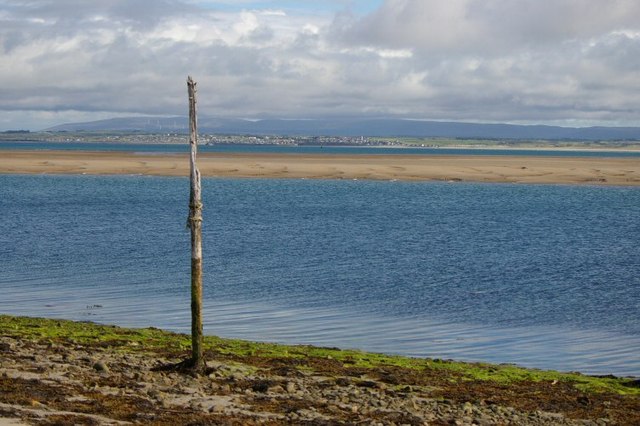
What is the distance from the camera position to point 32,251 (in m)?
36.0

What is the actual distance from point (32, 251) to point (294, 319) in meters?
16.0

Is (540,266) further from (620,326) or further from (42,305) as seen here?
(42,305)

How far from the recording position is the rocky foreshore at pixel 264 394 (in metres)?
13.1

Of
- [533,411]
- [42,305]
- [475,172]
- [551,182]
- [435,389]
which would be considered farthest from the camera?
[475,172]

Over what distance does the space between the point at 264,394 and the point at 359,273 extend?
17.2 meters

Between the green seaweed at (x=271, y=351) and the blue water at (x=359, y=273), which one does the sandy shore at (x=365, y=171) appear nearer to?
the blue water at (x=359, y=273)

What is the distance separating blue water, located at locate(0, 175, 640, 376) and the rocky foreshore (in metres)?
3.58

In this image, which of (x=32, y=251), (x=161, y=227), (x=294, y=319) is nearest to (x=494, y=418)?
(x=294, y=319)

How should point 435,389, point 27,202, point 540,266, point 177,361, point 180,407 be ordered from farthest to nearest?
1. point 27,202
2. point 540,266
3. point 177,361
4. point 435,389
5. point 180,407

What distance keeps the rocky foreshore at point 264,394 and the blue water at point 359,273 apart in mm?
3582

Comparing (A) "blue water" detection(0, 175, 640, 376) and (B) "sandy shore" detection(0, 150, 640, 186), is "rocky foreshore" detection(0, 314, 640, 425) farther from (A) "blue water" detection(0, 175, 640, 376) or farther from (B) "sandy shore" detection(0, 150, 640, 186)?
(B) "sandy shore" detection(0, 150, 640, 186)

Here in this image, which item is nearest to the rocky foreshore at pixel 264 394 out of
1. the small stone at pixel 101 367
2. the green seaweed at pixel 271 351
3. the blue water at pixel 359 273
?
the small stone at pixel 101 367

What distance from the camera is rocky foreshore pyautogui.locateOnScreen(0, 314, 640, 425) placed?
43.1ft

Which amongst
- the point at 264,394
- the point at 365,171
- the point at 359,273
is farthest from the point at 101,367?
the point at 365,171
